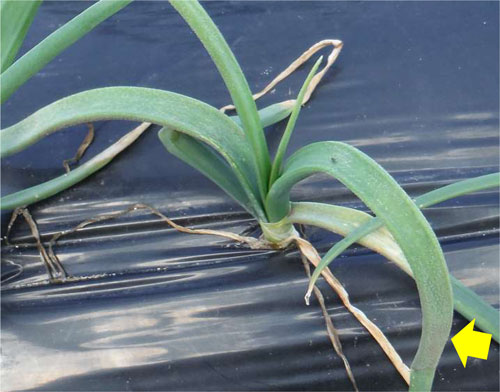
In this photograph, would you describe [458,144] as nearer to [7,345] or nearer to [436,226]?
[436,226]

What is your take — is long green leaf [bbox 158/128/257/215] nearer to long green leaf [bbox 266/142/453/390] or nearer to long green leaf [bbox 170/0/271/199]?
long green leaf [bbox 170/0/271/199]

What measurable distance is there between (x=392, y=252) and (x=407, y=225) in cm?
23

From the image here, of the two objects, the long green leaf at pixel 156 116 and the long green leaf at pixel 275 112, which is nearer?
the long green leaf at pixel 156 116

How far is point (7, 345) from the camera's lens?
28.9 inches

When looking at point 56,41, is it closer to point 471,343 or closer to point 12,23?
point 12,23

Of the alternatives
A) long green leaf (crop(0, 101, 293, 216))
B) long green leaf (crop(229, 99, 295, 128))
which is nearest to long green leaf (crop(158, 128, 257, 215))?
long green leaf (crop(0, 101, 293, 216))

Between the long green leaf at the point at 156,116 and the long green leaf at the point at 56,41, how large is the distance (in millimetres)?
60

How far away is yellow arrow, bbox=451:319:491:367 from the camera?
725mm

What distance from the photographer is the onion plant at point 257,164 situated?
1.67 feet

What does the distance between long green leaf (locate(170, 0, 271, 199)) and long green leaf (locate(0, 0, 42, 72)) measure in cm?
28

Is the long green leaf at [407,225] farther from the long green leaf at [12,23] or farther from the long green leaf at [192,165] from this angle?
the long green leaf at [12,23]

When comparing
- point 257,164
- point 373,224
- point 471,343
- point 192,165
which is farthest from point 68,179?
point 471,343

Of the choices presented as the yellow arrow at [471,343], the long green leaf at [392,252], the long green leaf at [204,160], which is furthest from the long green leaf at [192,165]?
the yellow arrow at [471,343]

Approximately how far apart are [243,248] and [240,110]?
0.21 meters
